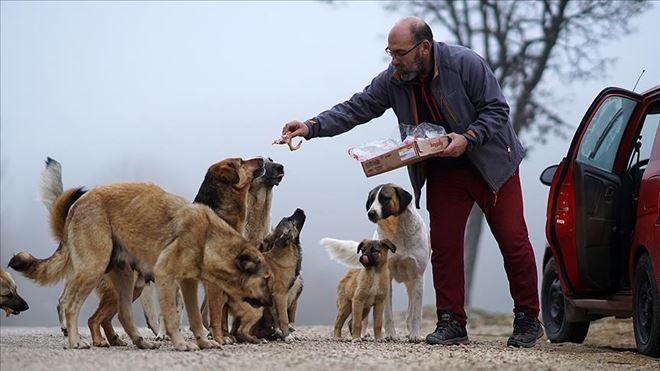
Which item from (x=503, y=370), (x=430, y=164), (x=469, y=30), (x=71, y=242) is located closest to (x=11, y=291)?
(x=71, y=242)

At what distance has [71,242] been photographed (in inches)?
305

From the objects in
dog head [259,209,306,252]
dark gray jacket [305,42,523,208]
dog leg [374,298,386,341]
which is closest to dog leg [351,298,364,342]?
dog leg [374,298,386,341]

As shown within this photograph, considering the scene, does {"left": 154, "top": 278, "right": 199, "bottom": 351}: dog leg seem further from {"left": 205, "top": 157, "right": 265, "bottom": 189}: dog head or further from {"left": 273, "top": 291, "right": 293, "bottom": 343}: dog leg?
{"left": 273, "top": 291, "right": 293, "bottom": 343}: dog leg

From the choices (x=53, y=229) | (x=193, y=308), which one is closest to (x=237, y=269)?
(x=193, y=308)

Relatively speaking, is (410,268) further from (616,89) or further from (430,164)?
(616,89)

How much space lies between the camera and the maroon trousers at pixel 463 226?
28.4ft

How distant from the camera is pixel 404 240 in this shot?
33.0ft

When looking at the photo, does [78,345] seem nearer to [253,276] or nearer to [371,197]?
[253,276]

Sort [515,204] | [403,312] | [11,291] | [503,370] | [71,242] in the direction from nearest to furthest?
[503,370] < [71,242] < [515,204] < [11,291] < [403,312]

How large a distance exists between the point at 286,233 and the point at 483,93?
2127mm

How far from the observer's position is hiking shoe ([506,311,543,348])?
28.7 ft

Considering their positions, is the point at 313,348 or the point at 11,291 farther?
the point at 11,291

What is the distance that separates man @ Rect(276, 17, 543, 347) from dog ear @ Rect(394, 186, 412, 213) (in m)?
0.89

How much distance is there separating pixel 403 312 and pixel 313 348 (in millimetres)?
9283
